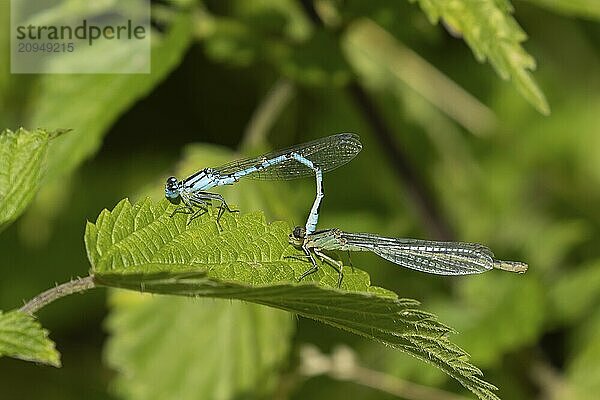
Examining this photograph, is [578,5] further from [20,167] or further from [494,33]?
[20,167]

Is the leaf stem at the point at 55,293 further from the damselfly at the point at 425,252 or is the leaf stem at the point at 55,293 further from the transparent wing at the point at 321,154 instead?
the transparent wing at the point at 321,154

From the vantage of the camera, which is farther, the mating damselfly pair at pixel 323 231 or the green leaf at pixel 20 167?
the mating damselfly pair at pixel 323 231

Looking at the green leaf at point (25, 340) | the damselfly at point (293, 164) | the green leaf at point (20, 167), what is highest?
the damselfly at point (293, 164)

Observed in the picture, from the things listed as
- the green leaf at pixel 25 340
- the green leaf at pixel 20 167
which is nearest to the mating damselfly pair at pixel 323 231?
the green leaf at pixel 20 167

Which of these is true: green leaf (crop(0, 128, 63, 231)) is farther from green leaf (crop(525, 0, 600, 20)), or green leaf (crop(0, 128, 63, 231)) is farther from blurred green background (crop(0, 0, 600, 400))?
green leaf (crop(525, 0, 600, 20))

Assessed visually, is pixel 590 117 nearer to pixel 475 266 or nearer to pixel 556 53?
pixel 556 53

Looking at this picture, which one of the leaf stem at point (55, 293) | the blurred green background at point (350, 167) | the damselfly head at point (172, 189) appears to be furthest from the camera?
the blurred green background at point (350, 167)

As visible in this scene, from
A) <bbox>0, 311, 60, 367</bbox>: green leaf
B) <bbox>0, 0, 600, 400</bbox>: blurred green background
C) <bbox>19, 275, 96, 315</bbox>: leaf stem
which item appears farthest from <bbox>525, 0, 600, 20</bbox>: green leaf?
<bbox>0, 311, 60, 367</bbox>: green leaf
